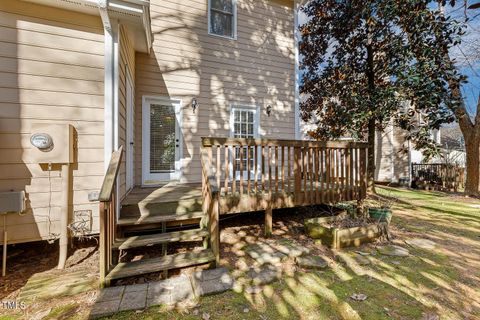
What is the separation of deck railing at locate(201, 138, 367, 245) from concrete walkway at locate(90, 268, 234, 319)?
0.63 meters

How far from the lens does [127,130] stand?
432cm

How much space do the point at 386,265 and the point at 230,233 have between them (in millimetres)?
2392

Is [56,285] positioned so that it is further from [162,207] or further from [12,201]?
[162,207]

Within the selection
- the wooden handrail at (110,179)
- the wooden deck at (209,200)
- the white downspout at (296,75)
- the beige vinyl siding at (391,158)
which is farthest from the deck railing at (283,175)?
the beige vinyl siding at (391,158)

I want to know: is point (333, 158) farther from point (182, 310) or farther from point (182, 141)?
point (182, 310)

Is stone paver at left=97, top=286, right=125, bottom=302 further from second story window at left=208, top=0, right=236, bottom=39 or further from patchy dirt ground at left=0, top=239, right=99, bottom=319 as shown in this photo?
second story window at left=208, top=0, right=236, bottom=39

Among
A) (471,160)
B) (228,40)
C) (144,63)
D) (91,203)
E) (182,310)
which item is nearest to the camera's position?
(182,310)

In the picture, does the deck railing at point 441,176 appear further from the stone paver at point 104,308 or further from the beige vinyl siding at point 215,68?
the stone paver at point 104,308

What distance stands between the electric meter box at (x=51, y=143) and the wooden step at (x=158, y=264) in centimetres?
152

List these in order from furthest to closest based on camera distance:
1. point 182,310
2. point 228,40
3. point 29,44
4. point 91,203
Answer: point 228,40 < point 91,203 < point 29,44 < point 182,310

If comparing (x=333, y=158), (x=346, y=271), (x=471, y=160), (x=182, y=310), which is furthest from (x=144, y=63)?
(x=471, y=160)

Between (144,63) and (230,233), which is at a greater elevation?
(144,63)

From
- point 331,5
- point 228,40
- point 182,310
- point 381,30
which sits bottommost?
point 182,310

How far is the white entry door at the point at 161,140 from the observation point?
516 cm
